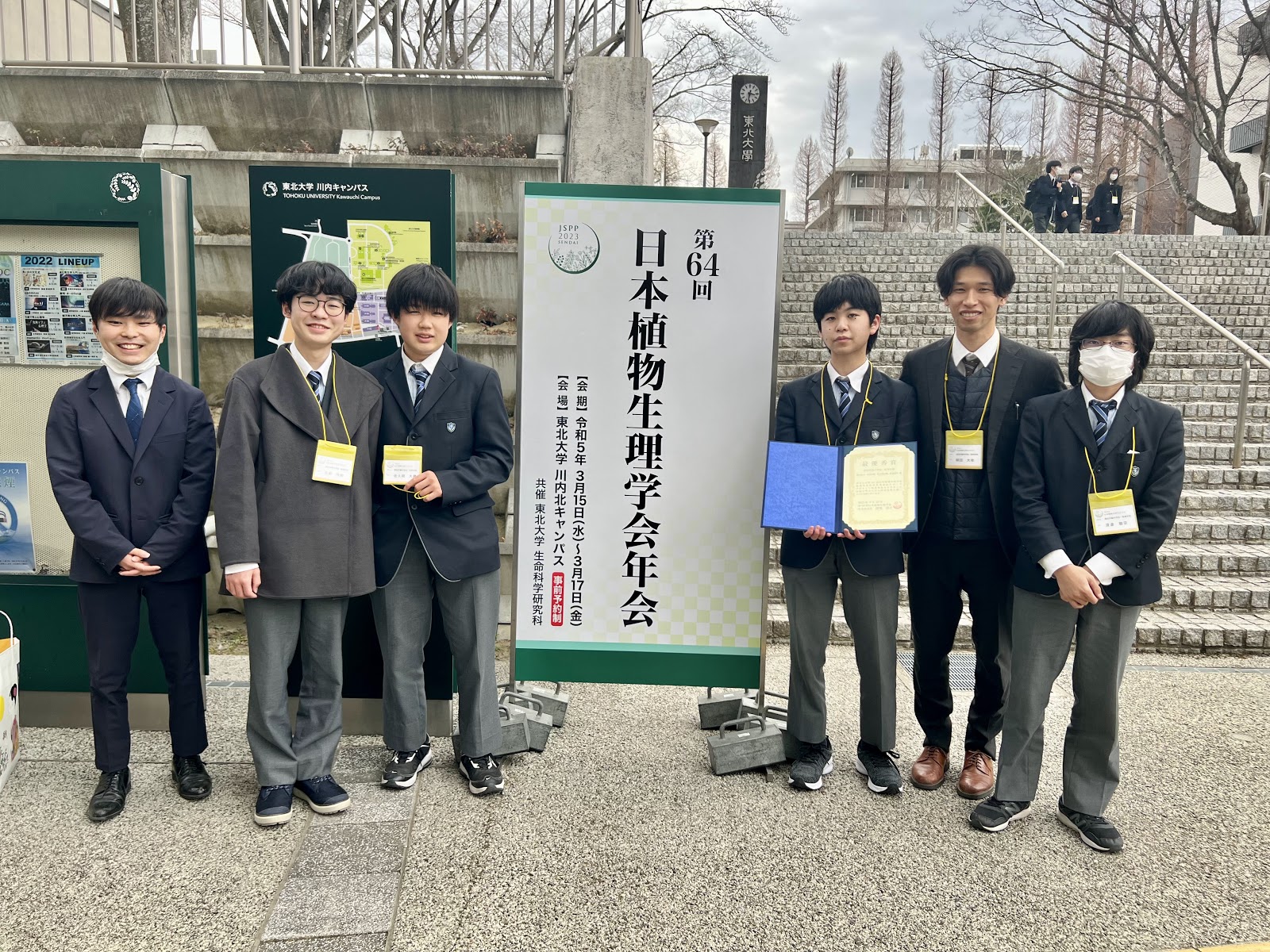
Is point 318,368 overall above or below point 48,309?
below

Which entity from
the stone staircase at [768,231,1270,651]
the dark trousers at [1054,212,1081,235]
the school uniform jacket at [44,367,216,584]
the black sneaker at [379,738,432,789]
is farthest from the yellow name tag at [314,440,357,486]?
the dark trousers at [1054,212,1081,235]

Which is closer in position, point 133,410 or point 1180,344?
point 133,410

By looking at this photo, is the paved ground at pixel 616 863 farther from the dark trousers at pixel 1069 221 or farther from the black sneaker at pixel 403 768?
the dark trousers at pixel 1069 221

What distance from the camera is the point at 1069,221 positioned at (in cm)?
1538

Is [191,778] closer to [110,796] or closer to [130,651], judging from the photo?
[110,796]

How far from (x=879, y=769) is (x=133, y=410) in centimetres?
307

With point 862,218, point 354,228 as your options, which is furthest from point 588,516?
point 862,218

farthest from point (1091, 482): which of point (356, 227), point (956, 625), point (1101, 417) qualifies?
point (356, 227)

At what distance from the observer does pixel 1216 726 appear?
397cm

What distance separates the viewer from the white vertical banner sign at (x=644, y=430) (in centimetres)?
333

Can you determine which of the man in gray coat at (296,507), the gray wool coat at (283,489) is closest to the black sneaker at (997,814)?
the man in gray coat at (296,507)

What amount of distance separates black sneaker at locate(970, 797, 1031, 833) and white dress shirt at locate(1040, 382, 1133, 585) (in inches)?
34.6

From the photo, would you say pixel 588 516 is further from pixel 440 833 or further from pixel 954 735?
pixel 954 735

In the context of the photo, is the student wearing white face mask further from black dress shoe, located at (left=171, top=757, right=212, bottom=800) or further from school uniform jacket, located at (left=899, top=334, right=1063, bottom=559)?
black dress shoe, located at (left=171, top=757, right=212, bottom=800)
